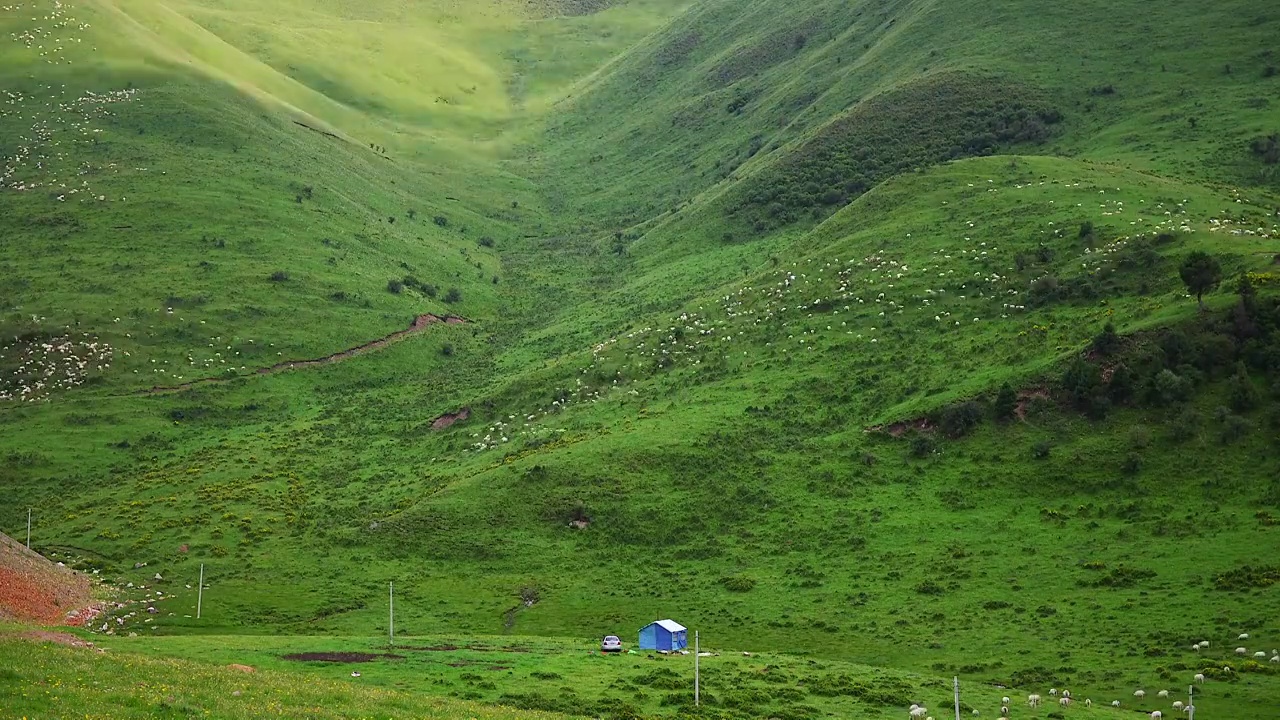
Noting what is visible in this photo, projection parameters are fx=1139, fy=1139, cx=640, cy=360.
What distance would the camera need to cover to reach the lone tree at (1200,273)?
77.1 metres

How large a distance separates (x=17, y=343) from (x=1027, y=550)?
94.3 m

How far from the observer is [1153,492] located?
6925 centimetres

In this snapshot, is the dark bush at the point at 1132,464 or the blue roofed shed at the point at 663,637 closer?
the blue roofed shed at the point at 663,637

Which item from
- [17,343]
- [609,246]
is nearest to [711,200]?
[609,246]

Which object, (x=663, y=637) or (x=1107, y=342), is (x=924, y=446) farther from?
(x=663, y=637)

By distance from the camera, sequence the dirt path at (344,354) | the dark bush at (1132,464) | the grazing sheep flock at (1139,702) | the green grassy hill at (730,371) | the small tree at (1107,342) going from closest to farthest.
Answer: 1. the grazing sheep flock at (1139,702)
2. the green grassy hill at (730,371)
3. the dark bush at (1132,464)
4. the small tree at (1107,342)
5. the dirt path at (344,354)

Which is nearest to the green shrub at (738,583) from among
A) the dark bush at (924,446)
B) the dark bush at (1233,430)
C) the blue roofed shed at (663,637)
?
the blue roofed shed at (663,637)

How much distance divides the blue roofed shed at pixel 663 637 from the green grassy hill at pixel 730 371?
18.0ft

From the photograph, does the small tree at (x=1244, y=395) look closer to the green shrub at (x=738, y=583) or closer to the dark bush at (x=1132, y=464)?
the dark bush at (x=1132, y=464)

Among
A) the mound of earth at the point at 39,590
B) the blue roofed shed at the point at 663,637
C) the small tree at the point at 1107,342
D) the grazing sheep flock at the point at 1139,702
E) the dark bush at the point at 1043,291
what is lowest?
the grazing sheep flock at the point at 1139,702

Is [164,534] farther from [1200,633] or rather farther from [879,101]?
[879,101]

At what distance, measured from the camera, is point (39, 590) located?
200 feet

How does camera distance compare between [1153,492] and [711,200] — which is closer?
[1153,492]

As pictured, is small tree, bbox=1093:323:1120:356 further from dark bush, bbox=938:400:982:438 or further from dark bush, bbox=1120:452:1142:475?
dark bush, bbox=1120:452:1142:475
